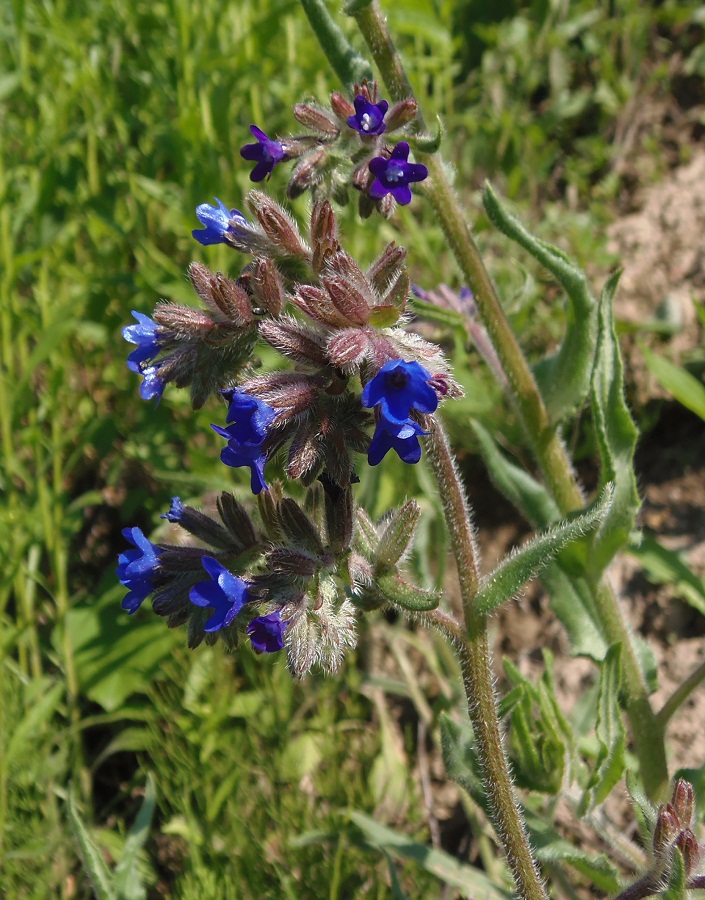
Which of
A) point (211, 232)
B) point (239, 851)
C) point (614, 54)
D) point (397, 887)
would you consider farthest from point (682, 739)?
point (614, 54)

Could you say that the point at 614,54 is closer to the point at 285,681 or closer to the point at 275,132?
the point at 275,132

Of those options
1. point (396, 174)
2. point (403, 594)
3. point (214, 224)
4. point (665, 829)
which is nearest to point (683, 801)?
point (665, 829)

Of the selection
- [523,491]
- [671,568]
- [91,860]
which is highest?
[523,491]

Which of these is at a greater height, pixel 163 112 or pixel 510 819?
pixel 163 112

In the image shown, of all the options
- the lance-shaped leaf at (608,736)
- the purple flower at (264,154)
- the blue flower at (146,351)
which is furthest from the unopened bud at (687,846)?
the purple flower at (264,154)

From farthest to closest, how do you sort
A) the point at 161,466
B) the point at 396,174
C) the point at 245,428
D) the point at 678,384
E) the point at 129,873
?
the point at 161,466
the point at 678,384
the point at 129,873
the point at 396,174
the point at 245,428

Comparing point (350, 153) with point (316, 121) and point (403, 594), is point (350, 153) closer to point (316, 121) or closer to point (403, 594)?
point (316, 121)
